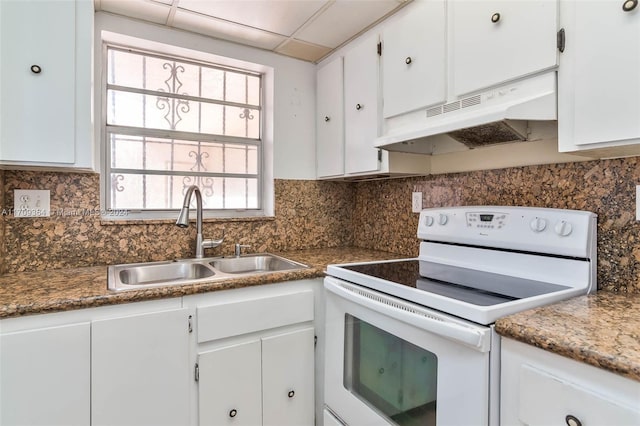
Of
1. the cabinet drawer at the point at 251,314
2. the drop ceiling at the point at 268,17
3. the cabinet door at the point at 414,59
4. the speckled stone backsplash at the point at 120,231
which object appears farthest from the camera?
the drop ceiling at the point at 268,17

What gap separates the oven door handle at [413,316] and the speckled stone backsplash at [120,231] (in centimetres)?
87

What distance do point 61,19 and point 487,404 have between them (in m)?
2.00

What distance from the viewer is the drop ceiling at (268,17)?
1.75 m

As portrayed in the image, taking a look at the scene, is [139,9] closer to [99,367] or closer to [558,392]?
[99,367]

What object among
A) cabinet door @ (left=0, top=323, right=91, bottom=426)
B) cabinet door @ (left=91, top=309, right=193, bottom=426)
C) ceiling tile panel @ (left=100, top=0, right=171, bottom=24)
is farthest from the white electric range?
ceiling tile panel @ (left=100, top=0, right=171, bottom=24)

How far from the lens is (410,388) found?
3.97ft

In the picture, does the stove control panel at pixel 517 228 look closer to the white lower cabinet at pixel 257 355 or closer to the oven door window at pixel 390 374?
the oven door window at pixel 390 374

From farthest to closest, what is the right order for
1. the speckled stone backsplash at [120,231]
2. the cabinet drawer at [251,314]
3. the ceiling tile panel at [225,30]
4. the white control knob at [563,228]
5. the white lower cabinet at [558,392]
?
the ceiling tile panel at [225,30] < the speckled stone backsplash at [120,231] < the cabinet drawer at [251,314] < the white control knob at [563,228] < the white lower cabinet at [558,392]

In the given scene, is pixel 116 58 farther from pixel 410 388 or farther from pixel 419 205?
pixel 410 388

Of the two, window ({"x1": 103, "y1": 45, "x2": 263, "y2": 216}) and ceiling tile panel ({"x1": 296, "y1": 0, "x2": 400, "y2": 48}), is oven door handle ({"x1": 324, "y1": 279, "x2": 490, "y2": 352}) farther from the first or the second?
ceiling tile panel ({"x1": 296, "y1": 0, "x2": 400, "y2": 48})

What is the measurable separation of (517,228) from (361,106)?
1044mm

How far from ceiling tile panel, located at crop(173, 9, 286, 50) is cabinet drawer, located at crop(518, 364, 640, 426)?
2043mm

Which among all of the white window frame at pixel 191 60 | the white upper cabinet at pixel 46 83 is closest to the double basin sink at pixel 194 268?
the white window frame at pixel 191 60

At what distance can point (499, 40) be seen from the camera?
1301mm
